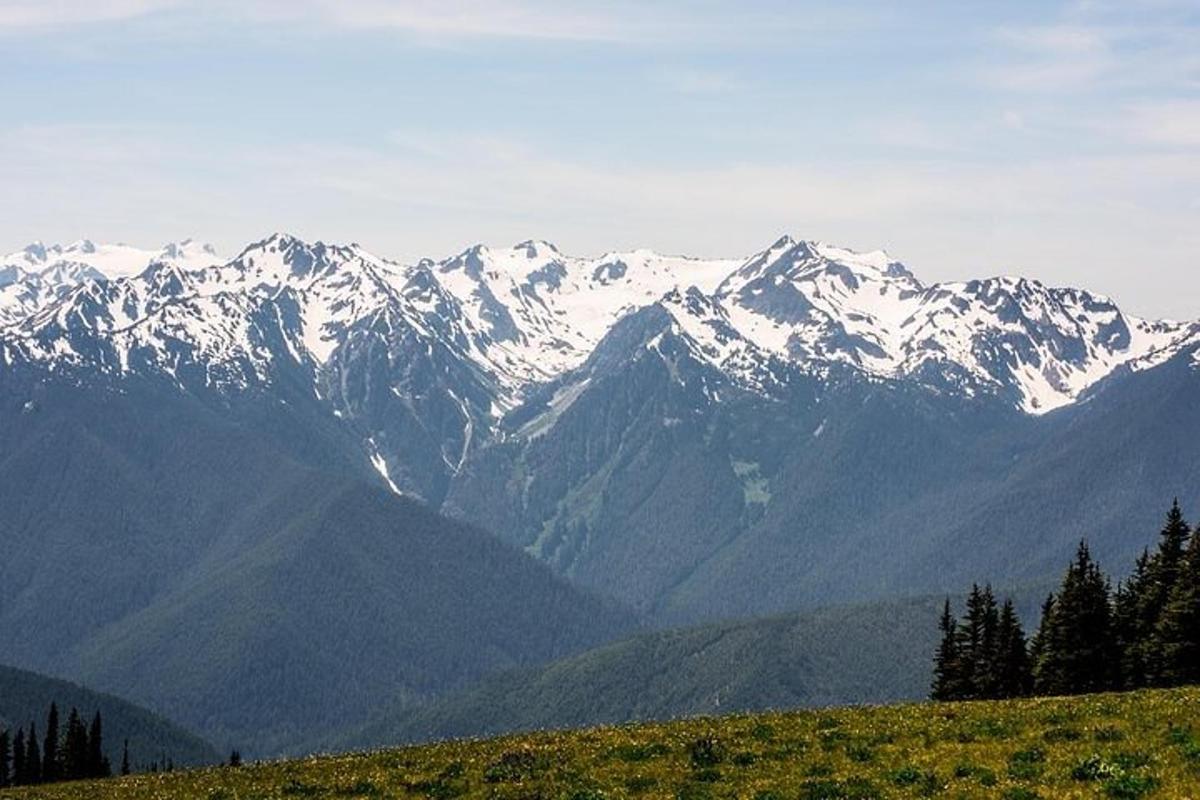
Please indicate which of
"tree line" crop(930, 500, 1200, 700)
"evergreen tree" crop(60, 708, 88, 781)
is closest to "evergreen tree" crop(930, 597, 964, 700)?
"tree line" crop(930, 500, 1200, 700)

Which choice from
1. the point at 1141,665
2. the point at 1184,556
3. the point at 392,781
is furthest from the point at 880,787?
the point at 1184,556

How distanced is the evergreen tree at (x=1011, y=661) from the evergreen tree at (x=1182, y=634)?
15853 mm

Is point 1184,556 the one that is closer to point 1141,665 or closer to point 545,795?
point 1141,665

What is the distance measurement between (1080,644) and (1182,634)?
417 inches

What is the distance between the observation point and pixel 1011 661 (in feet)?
324

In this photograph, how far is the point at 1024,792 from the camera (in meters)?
38.0

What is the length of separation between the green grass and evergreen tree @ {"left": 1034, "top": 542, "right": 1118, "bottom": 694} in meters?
36.5

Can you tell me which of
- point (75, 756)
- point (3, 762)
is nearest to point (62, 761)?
point (75, 756)

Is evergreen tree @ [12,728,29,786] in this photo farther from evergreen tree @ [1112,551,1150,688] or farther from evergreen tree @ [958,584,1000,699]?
evergreen tree @ [1112,551,1150,688]

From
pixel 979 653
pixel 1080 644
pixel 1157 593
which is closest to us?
pixel 1080 644

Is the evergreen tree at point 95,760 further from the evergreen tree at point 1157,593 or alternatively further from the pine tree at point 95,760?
the evergreen tree at point 1157,593

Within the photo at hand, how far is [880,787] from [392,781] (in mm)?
14862

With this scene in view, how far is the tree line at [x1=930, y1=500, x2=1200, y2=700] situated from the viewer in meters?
79.7

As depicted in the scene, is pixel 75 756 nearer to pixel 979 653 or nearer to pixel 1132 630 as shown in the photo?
pixel 979 653
